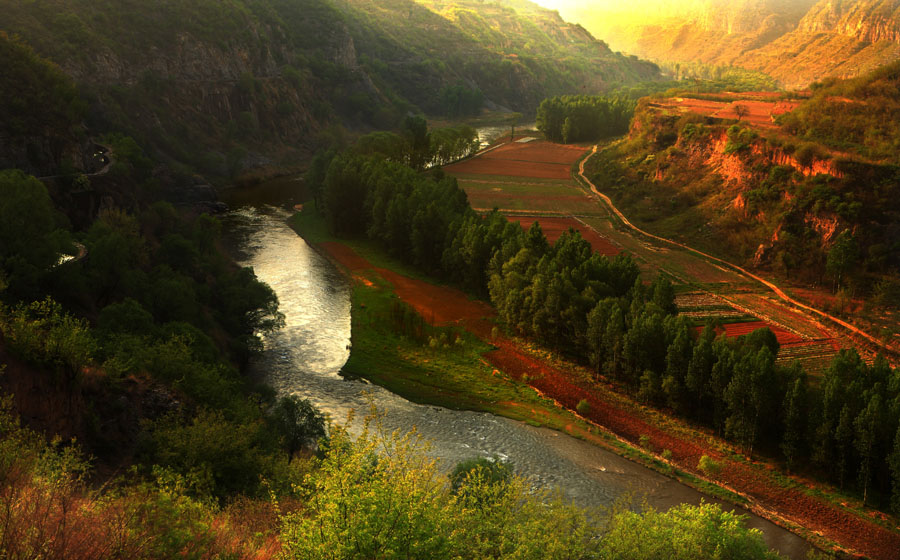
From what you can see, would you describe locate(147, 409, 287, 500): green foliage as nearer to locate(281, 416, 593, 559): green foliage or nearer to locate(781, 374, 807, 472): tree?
locate(281, 416, 593, 559): green foliage

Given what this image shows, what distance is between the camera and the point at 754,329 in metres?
68.2

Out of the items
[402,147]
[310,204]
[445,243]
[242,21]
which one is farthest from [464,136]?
[445,243]

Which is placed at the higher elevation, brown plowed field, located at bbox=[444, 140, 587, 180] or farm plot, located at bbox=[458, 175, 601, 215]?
brown plowed field, located at bbox=[444, 140, 587, 180]

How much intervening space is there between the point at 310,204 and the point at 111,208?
55.3 metres

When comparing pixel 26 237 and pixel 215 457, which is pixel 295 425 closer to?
pixel 215 457

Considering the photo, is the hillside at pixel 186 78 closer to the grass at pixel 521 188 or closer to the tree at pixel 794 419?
the grass at pixel 521 188

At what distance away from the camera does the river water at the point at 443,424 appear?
46.7 meters

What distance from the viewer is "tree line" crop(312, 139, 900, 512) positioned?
44688 mm

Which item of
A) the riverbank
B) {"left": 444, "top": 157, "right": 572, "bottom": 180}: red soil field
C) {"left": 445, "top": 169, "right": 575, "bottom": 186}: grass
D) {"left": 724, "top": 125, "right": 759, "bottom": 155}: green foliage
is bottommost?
the riverbank

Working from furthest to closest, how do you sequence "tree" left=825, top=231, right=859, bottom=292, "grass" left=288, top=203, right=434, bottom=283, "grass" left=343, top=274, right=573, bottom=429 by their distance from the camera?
"grass" left=288, top=203, right=434, bottom=283
"tree" left=825, top=231, right=859, bottom=292
"grass" left=343, top=274, right=573, bottom=429

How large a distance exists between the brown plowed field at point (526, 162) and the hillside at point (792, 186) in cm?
2196

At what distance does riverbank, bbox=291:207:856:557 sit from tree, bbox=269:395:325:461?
14370mm

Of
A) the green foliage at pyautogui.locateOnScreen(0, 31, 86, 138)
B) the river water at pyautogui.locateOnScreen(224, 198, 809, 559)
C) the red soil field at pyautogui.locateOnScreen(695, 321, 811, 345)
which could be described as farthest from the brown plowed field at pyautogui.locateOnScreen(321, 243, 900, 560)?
the green foliage at pyautogui.locateOnScreen(0, 31, 86, 138)

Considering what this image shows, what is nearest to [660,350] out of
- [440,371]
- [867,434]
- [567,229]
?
[867,434]
